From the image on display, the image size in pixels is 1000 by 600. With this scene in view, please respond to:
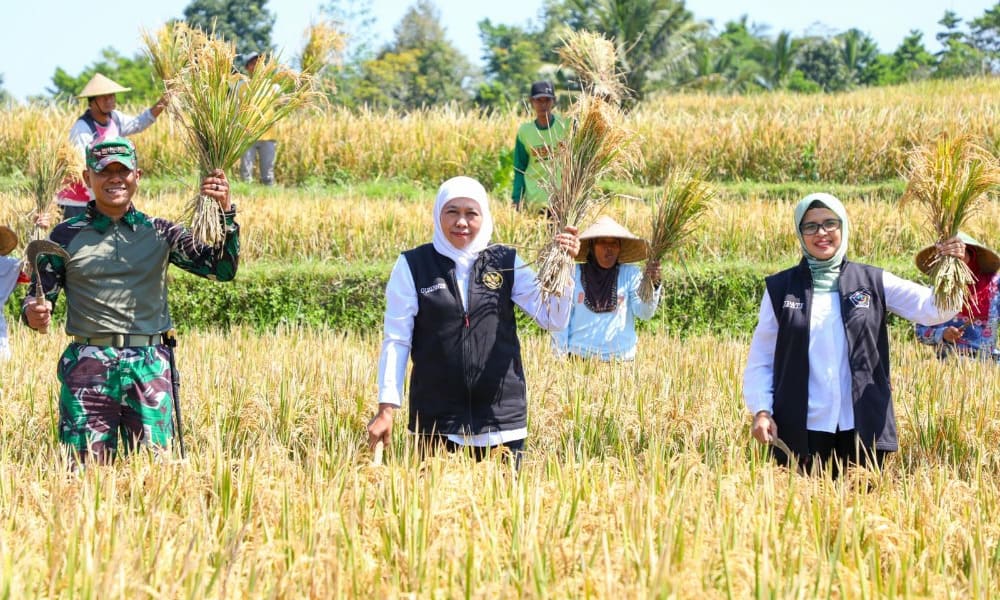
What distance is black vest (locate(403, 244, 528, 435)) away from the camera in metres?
4.19

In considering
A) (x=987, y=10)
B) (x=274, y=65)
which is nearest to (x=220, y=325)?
(x=274, y=65)

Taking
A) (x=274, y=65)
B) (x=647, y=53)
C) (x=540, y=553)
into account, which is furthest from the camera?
(x=647, y=53)

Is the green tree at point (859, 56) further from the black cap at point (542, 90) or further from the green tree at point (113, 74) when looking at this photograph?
the black cap at point (542, 90)

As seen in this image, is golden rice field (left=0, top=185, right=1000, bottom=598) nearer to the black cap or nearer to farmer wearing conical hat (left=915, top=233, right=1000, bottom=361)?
farmer wearing conical hat (left=915, top=233, right=1000, bottom=361)

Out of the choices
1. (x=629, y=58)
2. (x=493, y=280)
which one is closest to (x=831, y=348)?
(x=493, y=280)

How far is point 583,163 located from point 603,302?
7.22ft

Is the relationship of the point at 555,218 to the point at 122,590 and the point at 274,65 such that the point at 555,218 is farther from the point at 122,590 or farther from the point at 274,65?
the point at 122,590

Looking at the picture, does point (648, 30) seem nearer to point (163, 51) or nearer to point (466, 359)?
point (163, 51)

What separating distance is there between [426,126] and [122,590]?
1534 cm

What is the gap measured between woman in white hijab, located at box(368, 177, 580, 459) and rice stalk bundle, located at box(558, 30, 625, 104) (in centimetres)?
108

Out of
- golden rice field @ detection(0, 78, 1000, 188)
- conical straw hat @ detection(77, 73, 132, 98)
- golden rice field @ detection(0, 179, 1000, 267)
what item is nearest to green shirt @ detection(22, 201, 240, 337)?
conical straw hat @ detection(77, 73, 132, 98)

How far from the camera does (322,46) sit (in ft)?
33.7

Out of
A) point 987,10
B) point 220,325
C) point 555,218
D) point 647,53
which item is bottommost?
point 220,325

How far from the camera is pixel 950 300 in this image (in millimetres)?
4445
